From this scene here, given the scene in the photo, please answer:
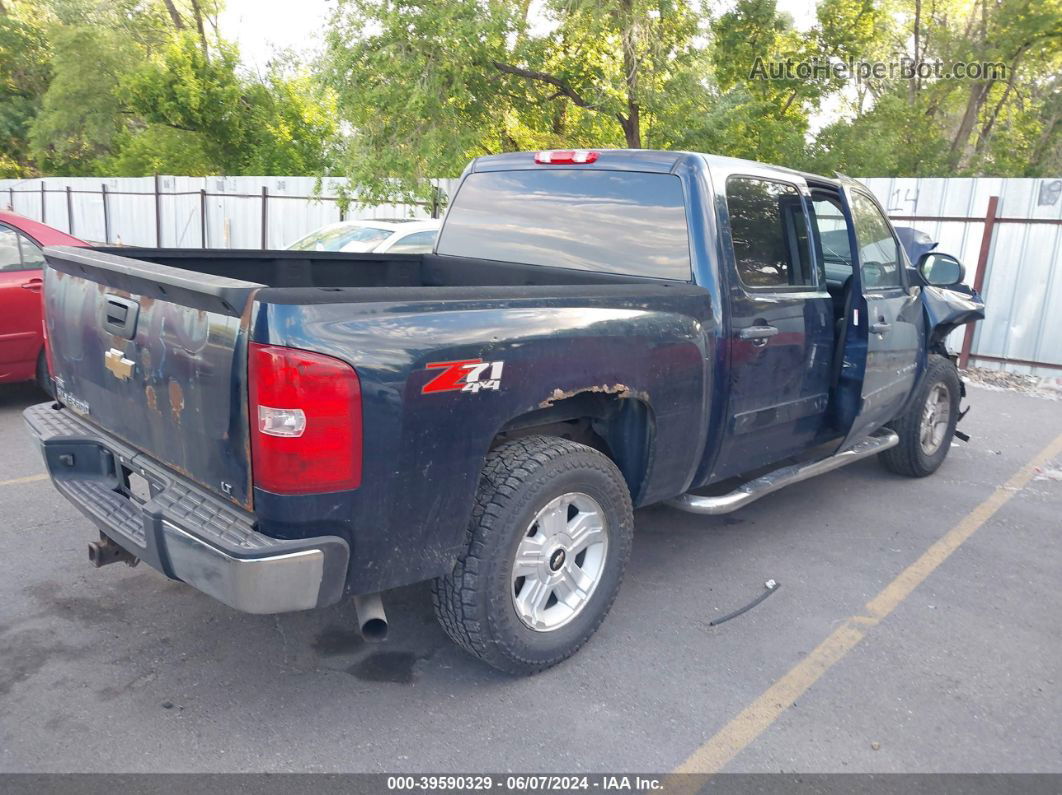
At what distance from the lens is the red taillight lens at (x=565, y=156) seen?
4.33 meters

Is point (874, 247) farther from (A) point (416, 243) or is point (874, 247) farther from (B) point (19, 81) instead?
(B) point (19, 81)

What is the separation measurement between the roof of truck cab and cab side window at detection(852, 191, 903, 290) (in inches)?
15.9

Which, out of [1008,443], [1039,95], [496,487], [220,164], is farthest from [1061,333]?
[220,164]

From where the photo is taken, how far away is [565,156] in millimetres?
4410

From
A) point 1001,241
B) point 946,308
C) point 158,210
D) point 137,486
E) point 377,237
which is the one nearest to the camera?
point 137,486

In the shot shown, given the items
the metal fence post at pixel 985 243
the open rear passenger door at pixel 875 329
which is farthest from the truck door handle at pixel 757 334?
the metal fence post at pixel 985 243

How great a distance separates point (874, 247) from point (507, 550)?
10.8 ft

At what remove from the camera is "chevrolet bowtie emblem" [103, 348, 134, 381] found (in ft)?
10.3

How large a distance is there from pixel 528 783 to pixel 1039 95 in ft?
77.1

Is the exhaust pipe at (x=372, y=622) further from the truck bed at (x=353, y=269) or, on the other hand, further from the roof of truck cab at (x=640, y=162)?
the roof of truck cab at (x=640, y=162)

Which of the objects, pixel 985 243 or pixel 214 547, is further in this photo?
pixel 985 243

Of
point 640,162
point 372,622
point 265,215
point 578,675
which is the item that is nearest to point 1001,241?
point 640,162

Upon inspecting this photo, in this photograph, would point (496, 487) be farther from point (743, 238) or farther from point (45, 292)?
point (45, 292)

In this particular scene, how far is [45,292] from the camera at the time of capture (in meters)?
3.82
